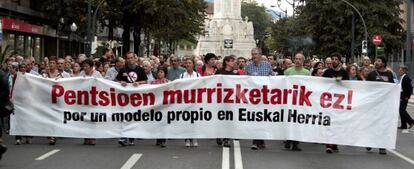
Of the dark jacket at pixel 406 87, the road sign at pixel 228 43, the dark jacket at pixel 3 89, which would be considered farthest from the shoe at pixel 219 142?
the road sign at pixel 228 43

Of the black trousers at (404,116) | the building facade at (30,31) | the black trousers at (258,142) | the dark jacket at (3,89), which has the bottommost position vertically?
the black trousers at (258,142)

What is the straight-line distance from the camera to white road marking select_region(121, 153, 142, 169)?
1075 cm

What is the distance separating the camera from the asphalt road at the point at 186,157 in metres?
10.9

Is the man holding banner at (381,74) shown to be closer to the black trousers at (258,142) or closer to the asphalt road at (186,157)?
the asphalt road at (186,157)

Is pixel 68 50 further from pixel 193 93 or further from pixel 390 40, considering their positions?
pixel 193 93

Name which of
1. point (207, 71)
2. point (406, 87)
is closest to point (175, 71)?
point (207, 71)

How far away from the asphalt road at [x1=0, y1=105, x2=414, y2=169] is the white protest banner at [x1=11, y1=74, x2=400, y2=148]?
0.31 m

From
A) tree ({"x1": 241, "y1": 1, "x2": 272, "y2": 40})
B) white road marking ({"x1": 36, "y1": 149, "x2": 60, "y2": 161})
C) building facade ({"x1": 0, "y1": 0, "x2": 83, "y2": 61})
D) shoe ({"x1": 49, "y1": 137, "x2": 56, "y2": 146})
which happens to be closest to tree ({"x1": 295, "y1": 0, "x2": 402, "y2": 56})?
building facade ({"x1": 0, "y1": 0, "x2": 83, "y2": 61})

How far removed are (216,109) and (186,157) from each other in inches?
61.8

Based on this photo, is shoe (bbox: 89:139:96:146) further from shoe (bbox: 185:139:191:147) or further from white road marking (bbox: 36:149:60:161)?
shoe (bbox: 185:139:191:147)

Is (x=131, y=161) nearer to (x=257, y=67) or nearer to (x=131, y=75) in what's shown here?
(x=131, y=75)

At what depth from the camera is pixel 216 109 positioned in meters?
13.1

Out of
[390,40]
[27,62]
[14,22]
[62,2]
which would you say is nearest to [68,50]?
[62,2]

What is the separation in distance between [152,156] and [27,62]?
4.92 m
